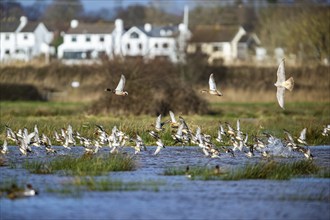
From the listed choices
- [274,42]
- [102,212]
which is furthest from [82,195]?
[274,42]

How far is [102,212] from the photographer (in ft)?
51.3

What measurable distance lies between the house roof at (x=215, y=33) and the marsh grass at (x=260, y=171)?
78.6 metres

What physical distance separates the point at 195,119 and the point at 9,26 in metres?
60.0

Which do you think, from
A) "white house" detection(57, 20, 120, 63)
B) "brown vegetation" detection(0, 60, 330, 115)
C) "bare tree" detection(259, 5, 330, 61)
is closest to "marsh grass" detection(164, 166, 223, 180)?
"brown vegetation" detection(0, 60, 330, 115)

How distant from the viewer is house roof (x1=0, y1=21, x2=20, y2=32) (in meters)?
80.8

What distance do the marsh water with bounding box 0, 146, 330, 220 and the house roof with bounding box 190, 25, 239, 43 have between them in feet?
262

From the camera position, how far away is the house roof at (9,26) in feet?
265

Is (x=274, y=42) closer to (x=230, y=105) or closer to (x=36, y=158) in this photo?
(x=230, y=105)

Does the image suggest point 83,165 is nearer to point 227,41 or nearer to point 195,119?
point 195,119

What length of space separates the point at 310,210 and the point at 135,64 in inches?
1018

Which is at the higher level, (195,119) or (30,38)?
(30,38)

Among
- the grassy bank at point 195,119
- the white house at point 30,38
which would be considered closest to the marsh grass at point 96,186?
the grassy bank at point 195,119

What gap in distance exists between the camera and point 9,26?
91.8 metres

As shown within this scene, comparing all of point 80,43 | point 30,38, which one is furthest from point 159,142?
point 30,38
